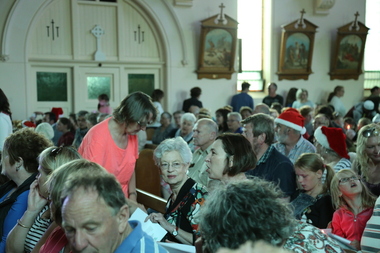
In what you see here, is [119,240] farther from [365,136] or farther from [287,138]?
[287,138]

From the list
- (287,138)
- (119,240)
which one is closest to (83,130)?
(287,138)

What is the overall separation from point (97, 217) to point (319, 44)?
13.2 meters

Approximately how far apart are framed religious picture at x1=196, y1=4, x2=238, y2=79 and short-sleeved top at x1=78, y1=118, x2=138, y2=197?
28.4 ft

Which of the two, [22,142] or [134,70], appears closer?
[22,142]

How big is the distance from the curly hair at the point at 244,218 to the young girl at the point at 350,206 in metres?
1.91

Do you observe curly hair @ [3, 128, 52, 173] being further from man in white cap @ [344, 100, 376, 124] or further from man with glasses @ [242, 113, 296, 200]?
man in white cap @ [344, 100, 376, 124]

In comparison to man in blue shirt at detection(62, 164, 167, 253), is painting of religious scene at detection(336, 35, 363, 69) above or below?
above

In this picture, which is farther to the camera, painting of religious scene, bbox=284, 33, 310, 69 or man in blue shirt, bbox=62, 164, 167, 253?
painting of religious scene, bbox=284, 33, 310, 69

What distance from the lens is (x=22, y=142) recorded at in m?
3.38

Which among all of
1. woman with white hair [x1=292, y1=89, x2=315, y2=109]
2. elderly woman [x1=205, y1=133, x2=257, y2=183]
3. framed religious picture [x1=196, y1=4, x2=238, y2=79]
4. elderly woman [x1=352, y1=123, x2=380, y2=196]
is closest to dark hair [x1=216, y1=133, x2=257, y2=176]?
elderly woman [x1=205, y1=133, x2=257, y2=183]

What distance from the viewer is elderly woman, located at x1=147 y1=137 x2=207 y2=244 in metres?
3.09

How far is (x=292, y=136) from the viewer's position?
524cm

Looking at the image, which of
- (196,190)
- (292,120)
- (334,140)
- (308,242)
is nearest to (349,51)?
(292,120)

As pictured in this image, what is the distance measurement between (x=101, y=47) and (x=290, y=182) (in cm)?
889
